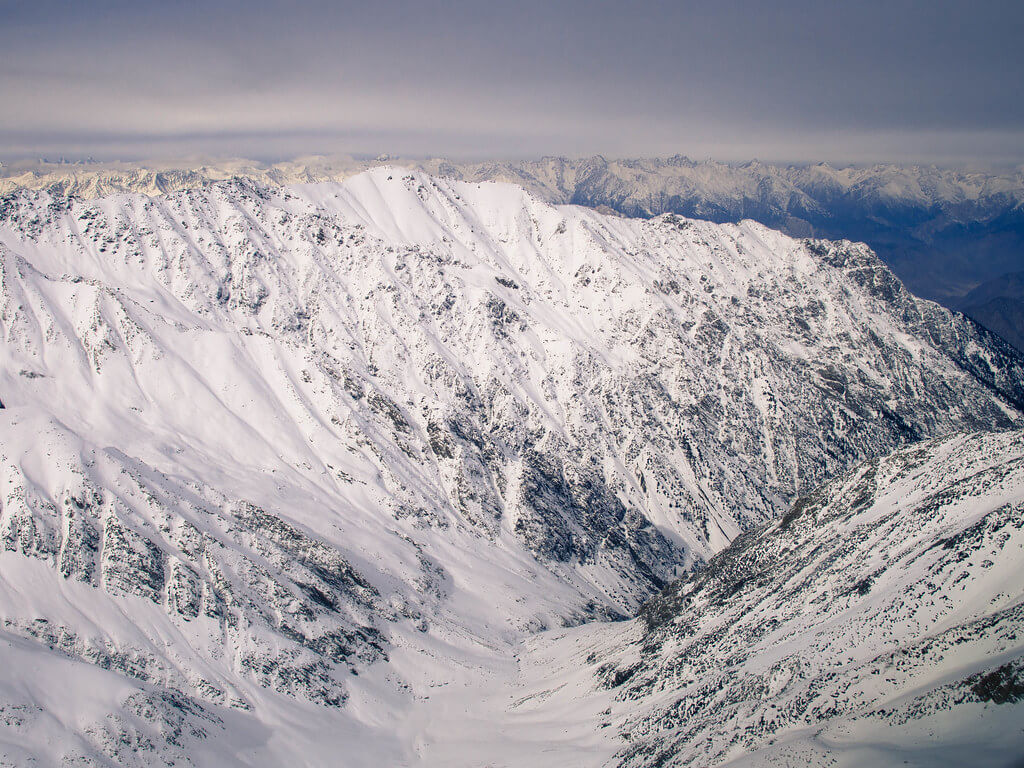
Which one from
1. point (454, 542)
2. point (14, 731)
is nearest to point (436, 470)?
point (454, 542)

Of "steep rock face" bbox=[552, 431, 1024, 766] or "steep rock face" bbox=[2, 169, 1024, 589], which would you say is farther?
"steep rock face" bbox=[2, 169, 1024, 589]

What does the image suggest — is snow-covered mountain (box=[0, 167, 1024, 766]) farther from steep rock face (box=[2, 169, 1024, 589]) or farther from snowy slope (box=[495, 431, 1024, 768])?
snowy slope (box=[495, 431, 1024, 768])

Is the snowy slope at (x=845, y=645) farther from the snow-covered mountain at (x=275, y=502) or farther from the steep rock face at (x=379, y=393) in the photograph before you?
the steep rock face at (x=379, y=393)

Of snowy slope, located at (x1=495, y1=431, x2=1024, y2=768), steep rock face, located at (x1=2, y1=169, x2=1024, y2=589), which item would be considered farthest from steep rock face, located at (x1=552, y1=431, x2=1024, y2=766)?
steep rock face, located at (x1=2, y1=169, x2=1024, y2=589)

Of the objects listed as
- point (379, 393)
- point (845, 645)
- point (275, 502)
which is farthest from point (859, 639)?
point (379, 393)

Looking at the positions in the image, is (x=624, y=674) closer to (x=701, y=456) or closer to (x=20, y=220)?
(x=701, y=456)

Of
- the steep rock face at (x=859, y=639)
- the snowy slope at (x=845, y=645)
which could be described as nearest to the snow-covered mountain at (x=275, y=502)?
the snowy slope at (x=845, y=645)

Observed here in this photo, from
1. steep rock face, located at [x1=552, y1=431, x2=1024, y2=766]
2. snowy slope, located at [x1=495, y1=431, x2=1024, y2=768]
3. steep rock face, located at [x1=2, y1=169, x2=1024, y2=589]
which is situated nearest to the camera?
steep rock face, located at [x1=552, y1=431, x2=1024, y2=766]
